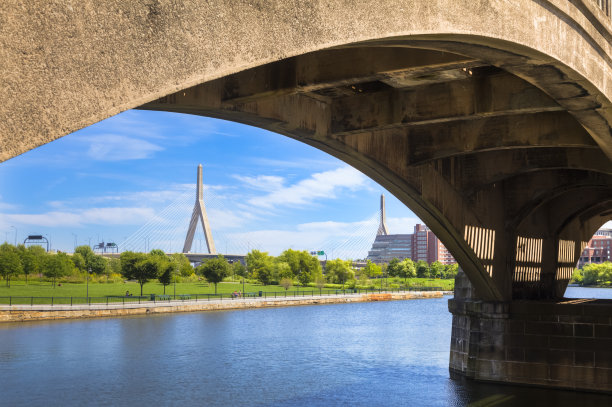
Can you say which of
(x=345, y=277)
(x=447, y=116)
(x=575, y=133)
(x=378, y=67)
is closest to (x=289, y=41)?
(x=378, y=67)

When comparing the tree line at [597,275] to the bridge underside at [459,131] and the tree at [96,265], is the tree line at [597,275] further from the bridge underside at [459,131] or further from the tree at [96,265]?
the bridge underside at [459,131]

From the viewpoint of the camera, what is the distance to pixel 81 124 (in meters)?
3.18

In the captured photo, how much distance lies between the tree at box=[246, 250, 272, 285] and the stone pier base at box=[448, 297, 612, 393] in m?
68.9

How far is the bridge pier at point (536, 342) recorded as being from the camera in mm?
19422

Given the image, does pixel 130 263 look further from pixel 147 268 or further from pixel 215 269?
pixel 215 269

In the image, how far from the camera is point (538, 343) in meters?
20.4

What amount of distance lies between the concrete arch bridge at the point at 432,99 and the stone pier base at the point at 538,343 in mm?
46

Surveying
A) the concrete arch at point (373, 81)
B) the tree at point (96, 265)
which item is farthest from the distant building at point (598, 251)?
the concrete arch at point (373, 81)

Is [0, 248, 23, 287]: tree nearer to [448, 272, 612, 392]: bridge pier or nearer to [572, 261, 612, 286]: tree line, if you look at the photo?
[448, 272, 612, 392]: bridge pier

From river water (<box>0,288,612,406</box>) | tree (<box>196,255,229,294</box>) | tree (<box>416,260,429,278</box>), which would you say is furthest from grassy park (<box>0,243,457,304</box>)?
river water (<box>0,288,612,406</box>)

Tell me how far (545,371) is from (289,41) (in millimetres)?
18511

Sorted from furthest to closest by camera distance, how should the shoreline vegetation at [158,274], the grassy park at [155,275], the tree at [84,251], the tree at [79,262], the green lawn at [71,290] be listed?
the tree at [84,251] → the tree at [79,262] → the shoreline vegetation at [158,274] → the grassy park at [155,275] → the green lawn at [71,290]

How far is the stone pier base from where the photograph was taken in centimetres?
1942

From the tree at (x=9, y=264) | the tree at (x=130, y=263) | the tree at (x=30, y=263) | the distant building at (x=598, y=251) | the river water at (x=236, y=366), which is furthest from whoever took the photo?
the distant building at (x=598, y=251)
